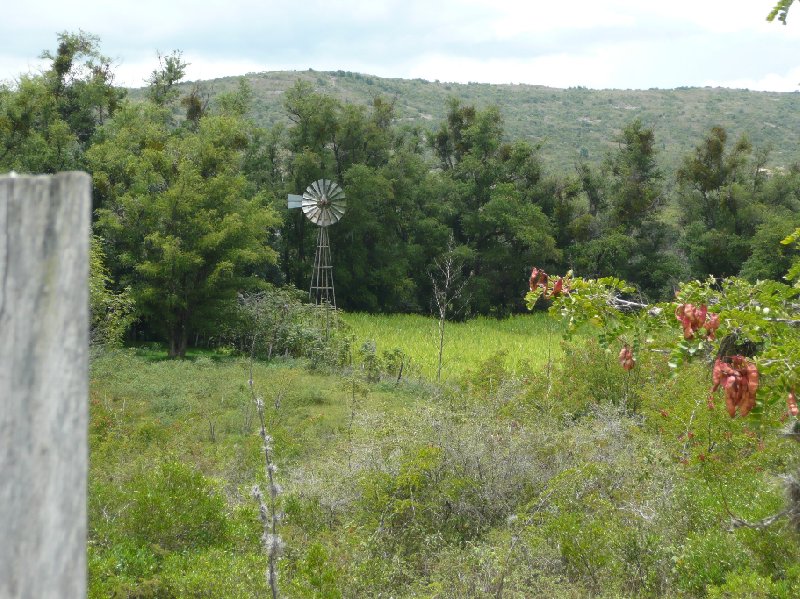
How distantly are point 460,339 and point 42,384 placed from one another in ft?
79.3

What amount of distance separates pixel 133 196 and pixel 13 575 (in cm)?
2157

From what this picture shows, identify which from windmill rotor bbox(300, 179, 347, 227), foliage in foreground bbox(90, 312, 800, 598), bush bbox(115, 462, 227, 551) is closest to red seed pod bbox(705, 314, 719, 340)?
foliage in foreground bbox(90, 312, 800, 598)

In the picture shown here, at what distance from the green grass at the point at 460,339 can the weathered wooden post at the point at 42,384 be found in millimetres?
17280

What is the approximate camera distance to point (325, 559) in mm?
4820

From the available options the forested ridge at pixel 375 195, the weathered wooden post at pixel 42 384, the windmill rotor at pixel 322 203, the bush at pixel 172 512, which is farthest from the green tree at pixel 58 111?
the weathered wooden post at pixel 42 384

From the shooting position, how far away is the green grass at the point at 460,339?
802 inches

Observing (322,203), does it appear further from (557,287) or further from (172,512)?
(557,287)

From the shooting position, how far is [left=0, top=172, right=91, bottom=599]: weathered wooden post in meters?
0.67

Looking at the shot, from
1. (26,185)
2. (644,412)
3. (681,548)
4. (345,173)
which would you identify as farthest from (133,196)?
(26,185)

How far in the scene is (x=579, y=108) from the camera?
6994cm

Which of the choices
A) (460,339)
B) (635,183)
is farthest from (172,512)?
(635,183)

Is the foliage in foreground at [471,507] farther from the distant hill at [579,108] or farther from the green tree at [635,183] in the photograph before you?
the distant hill at [579,108]

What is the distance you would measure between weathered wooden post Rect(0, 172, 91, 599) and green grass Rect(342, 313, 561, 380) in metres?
17.3

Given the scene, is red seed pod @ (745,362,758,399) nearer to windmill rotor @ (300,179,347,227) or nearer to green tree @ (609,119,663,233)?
windmill rotor @ (300,179,347,227)
